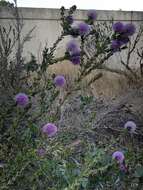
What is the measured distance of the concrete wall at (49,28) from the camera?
8.23 metres

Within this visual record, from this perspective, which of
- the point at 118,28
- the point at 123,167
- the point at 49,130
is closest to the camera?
the point at 49,130

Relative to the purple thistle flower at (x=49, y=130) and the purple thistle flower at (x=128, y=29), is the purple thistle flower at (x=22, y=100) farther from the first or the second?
the purple thistle flower at (x=128, y=29)

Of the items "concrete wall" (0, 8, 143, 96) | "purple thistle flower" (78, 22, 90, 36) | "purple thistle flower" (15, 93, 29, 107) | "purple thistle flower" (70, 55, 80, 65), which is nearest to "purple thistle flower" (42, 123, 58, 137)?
"purple thistle flower" (15, 93, 29, 107)

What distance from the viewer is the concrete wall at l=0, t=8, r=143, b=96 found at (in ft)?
27.0

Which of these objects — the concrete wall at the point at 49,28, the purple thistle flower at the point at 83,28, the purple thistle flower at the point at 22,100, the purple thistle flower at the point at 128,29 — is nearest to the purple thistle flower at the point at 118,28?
the purple thistle flower at the point at 128,29

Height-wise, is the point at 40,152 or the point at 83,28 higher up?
the point at 83,28

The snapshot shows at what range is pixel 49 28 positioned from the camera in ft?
29.4

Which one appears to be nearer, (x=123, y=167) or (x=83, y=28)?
(x=83, y=28)

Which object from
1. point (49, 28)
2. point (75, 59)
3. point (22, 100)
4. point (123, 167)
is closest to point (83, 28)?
point (75, 59)

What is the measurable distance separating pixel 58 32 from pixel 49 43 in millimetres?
268

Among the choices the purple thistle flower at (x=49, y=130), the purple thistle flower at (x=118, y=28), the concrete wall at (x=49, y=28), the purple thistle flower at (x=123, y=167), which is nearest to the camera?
the purple thistle flower at (x=49, y=130)

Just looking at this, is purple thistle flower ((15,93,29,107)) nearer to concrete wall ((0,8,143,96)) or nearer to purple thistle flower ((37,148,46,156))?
purple thistle flower ((37,148,46,156))

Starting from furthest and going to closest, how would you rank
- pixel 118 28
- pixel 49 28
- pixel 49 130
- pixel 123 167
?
1. pixel 49 28
2. pixel 123 167
3. pixel 118 28
4. pixel 49 130

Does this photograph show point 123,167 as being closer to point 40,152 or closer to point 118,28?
point 40,152
